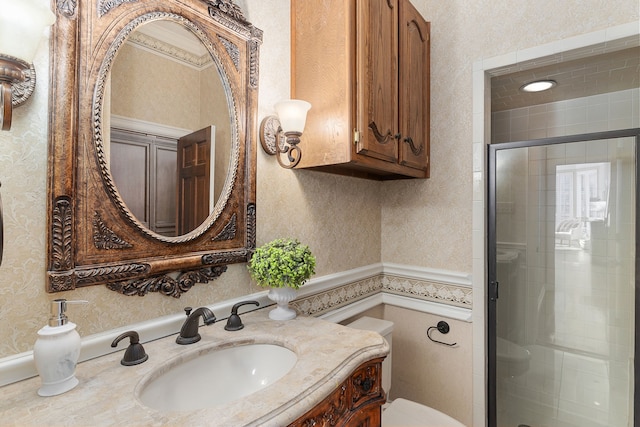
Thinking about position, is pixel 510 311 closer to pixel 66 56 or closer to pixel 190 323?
pixel 190 323

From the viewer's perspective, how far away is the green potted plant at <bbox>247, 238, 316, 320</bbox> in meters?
1.16

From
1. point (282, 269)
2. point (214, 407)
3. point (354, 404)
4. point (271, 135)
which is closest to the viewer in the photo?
point (214, 407)

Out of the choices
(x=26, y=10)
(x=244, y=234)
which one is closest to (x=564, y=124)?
(x=244, y=234)

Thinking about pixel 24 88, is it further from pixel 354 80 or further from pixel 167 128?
pixel 354 80

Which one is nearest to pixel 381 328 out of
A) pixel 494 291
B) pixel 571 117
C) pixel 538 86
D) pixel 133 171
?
pixel 494 291

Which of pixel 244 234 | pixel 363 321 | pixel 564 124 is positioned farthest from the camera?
pixel 564 124

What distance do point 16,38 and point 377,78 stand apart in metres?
1.14

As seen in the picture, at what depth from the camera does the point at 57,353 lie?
2.35 ft

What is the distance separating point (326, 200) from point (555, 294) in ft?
3.97

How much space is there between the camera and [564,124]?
2.51m

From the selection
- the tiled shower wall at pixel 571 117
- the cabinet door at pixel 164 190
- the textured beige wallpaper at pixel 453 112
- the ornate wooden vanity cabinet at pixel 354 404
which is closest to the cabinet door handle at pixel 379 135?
the textured beige wallpaper at pixel 453 112

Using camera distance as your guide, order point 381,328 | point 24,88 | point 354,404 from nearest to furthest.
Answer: point 24,88
point 354,404
point 381,328

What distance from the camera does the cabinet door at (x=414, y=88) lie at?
1.60m

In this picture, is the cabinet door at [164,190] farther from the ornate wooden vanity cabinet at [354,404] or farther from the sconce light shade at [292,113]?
the ornate wooden vanity cabinet at [354,404]
